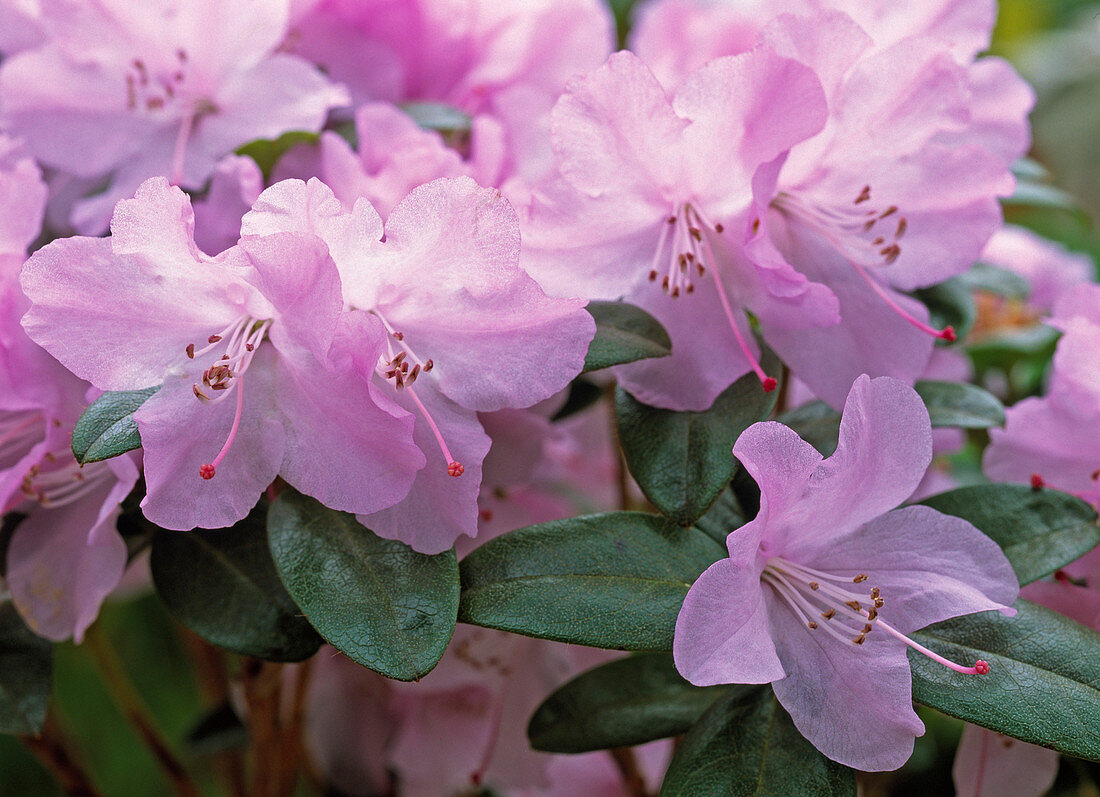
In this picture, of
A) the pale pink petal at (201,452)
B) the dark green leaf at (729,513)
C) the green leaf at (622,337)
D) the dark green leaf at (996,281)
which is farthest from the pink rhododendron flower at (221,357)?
the dark green leaf at (996,281)

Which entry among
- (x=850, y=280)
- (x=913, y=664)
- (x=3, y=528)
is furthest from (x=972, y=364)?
(x=3, y=528)

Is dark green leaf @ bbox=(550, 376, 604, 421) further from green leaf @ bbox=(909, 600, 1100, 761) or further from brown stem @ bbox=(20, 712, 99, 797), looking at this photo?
brown stem @ bbox=(20, 712, 99, 797)

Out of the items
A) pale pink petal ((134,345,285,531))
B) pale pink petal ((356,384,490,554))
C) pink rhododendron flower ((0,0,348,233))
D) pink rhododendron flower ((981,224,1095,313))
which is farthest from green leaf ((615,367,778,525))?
pink rhododendron flower ((981,224,1095,313))

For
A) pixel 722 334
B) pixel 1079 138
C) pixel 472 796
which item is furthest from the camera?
pixel 1079 138

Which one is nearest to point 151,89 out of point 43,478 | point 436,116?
point 436,116

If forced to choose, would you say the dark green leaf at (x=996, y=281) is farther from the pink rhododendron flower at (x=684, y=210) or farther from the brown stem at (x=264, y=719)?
the brown stem at (x=264, y=719)

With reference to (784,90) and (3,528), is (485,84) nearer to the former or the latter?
(784,90)

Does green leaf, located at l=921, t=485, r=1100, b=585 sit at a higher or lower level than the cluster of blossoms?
lower
